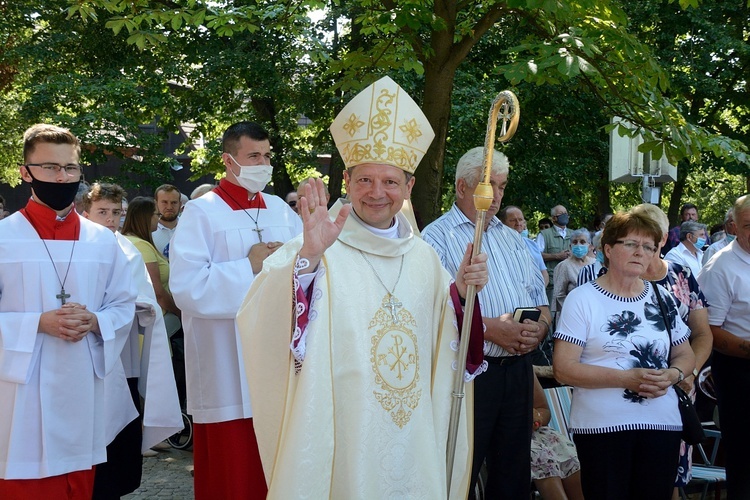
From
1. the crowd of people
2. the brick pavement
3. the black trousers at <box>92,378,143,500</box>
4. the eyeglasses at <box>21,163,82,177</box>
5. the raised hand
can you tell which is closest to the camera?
the raised hand

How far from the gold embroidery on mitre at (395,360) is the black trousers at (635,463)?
134 cm

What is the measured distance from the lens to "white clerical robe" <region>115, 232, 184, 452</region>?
200 inches

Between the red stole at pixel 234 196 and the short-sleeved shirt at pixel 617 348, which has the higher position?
the red stole at pixel 234 196

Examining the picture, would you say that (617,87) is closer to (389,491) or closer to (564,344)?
(564,344)

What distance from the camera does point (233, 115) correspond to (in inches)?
679

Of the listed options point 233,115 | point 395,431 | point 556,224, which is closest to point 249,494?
point 395,431

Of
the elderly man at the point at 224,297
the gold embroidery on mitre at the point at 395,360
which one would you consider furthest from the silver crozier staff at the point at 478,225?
the elderly man at the point at 224,297

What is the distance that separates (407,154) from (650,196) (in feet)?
26.3

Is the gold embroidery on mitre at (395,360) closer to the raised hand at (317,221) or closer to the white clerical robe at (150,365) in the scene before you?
the raised hand at (317,221)

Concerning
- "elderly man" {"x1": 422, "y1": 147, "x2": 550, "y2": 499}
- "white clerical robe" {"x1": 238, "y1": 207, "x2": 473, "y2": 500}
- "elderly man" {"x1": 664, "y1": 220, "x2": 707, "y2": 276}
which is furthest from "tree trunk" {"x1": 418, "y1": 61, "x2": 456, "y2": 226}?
"white clerical robe" {"x1": 238, "y1": 207, "x2": 473, "y2": 500}

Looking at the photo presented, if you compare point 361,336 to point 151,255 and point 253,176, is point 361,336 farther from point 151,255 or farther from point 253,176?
point 151,255

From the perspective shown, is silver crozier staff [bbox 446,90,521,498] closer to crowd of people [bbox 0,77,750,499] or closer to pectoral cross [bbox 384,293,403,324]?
crowd of people [bbox 0,77,750,499]

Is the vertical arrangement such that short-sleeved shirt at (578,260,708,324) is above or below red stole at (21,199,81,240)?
below

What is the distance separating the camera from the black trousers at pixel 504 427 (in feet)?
15.1
